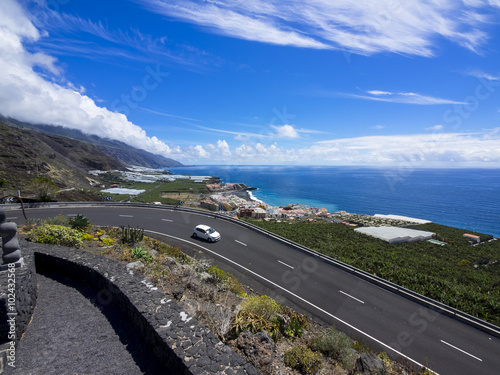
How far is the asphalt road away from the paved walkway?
31.1ft

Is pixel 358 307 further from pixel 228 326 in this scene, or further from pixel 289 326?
pixel 228 326

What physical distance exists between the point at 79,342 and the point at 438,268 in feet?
82.4

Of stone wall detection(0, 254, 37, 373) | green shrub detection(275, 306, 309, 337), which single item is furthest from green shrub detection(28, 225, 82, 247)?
green shrub detection(275, 306, 309, 337)

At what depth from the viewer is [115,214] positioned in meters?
26.6

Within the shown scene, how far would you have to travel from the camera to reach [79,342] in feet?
18.0

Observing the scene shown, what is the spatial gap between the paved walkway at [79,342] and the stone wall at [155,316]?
278mm

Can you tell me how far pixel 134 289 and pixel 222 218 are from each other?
69.1 feet

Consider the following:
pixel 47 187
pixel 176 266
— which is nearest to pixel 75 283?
pixel 176 266

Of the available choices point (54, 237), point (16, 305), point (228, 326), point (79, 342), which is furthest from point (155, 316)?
point (54, 237)

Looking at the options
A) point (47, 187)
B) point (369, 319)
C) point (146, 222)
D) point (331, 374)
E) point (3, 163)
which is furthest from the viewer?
point (3, 163)

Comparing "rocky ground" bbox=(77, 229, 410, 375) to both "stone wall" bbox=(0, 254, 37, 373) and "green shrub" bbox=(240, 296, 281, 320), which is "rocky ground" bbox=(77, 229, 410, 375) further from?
"stone wall" bbox=(0, 254, 37, 373)

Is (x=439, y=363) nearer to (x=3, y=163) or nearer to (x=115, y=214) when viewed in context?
(x=115, y=214)

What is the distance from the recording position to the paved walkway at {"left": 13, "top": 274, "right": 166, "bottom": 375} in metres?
4.85

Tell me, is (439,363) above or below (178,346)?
below
